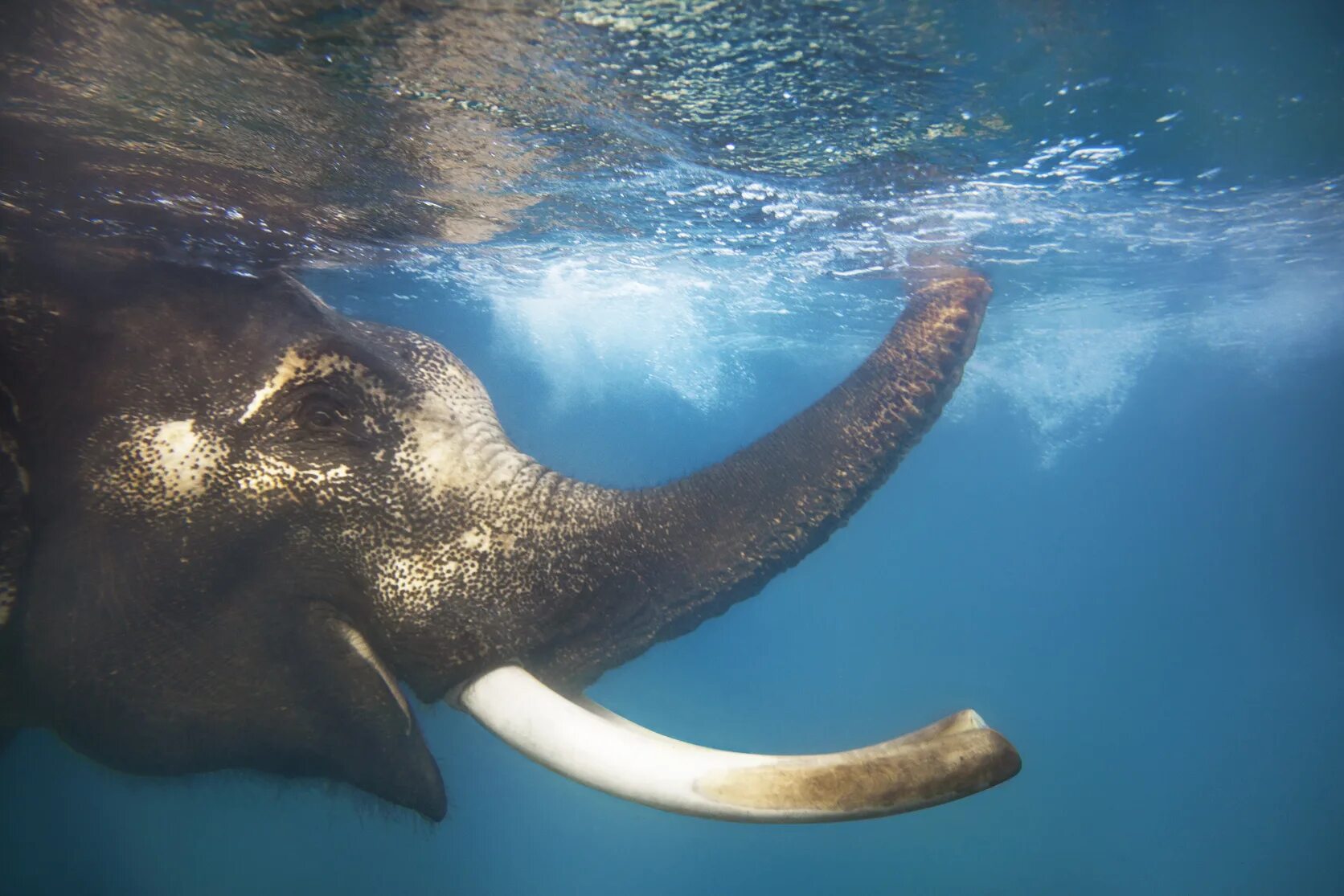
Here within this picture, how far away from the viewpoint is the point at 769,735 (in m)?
33.7

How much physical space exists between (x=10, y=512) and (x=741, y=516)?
2477 mm

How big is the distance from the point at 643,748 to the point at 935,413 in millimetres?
2076

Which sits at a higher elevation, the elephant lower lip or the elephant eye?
the elephant eye

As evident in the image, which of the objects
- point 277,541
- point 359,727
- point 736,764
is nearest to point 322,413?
point 277,541

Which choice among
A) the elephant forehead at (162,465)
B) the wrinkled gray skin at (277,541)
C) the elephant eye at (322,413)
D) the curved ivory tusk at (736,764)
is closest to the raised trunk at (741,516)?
the wrinkled gray skin at (277,541)

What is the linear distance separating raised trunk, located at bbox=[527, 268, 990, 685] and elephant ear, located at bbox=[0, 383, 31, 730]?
1.71m

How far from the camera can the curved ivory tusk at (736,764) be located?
169 cm

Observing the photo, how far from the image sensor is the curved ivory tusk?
1692 mm

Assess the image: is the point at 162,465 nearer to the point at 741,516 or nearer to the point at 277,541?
the point at 277,541

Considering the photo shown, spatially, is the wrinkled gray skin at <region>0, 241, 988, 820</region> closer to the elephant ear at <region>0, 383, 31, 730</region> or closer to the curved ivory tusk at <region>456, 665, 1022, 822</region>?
the elephant ear at <region>0, 383, 31, 730</region>

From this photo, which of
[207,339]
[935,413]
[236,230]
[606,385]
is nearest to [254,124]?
[236,230]

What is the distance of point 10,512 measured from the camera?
2.28 metres

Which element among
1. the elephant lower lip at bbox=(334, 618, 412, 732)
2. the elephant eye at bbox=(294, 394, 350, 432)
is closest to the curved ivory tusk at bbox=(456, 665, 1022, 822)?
the elephant lower lip at bbox=(334, 618, 412, 732)

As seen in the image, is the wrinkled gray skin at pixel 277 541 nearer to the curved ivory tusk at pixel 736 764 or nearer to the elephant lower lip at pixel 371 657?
the elephant lower lip at pixel 371 657
